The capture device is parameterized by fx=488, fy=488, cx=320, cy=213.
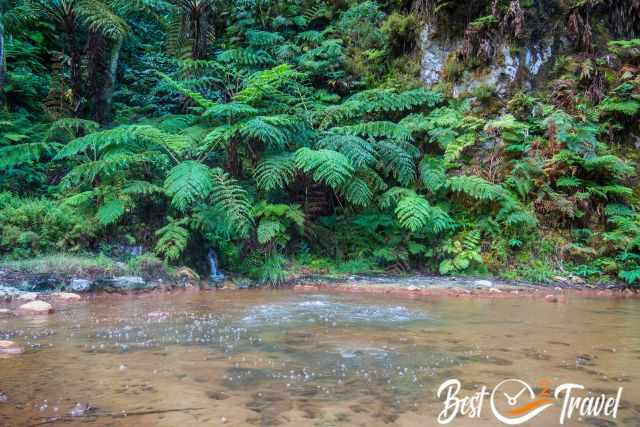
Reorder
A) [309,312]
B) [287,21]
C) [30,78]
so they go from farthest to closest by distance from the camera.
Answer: [287,21]
[30,78]
[309,312]

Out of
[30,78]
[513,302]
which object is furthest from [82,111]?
[513,302]

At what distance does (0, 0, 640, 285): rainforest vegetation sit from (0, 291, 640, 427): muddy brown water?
2391mm

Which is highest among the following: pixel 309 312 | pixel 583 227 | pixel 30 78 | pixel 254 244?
pixel 30 78

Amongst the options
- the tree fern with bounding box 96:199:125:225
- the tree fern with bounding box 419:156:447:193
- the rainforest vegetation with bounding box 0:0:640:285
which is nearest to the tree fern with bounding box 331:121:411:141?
the rainforest vegetation with bounding box 0:0:640:285

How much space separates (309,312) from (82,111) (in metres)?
7.40

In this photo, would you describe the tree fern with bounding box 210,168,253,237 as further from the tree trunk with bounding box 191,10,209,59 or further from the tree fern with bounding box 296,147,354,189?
the tree trunk with bounding box 191,10,209,59

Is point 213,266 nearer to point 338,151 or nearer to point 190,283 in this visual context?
point 190,283

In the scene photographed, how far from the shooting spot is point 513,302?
650 cm

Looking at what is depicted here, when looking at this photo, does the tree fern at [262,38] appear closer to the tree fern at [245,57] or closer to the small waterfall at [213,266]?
the tree fern at [245,57]

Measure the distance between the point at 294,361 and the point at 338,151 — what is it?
5829 mm

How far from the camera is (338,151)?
348 inches

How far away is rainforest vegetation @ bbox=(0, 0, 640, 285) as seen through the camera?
783cm

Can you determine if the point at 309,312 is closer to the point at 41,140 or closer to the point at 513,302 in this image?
the point at 513,302

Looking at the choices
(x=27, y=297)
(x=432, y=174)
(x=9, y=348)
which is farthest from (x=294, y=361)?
(x=432, y=174)
